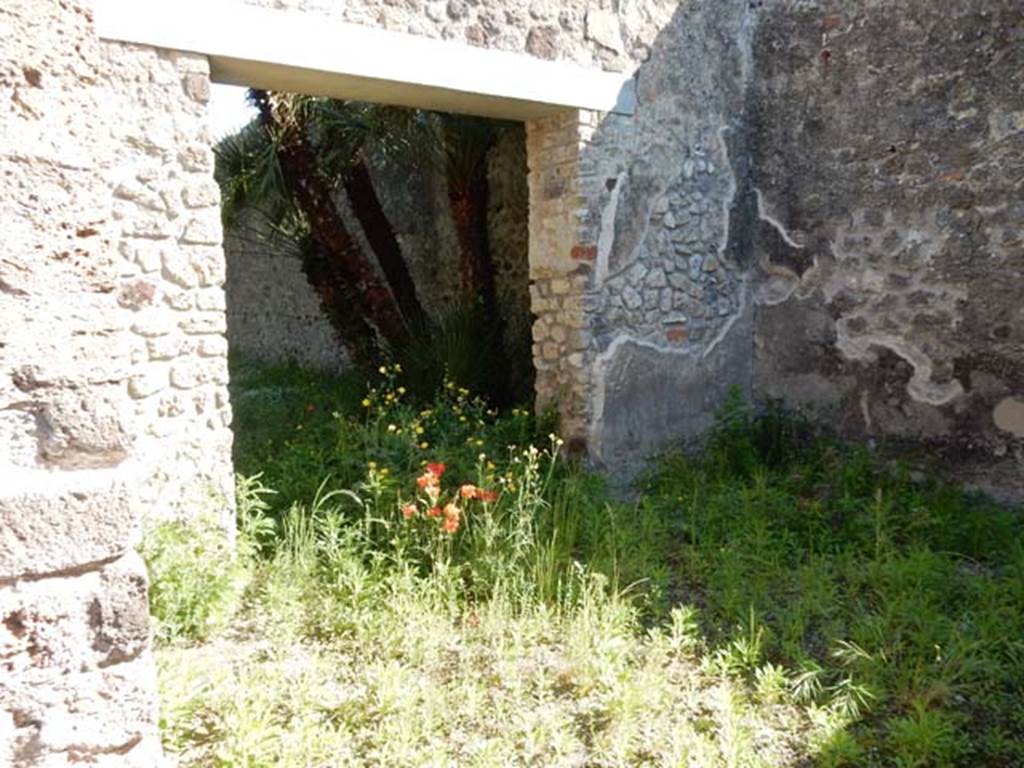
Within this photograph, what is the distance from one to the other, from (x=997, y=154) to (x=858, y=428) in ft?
5.56

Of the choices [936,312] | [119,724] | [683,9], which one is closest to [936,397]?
[936,312]

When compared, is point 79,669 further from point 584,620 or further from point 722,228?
point 722,228

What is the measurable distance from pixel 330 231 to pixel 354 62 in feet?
8.70

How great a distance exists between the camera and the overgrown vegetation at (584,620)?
8.36 ft

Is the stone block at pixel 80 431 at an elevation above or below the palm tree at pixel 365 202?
below

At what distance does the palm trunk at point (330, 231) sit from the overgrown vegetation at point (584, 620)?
5.68ft

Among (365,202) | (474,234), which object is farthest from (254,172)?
(474,234)

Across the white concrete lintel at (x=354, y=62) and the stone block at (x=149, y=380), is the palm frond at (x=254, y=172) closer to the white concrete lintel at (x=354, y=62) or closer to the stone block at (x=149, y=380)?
the white concrete lintel at (x=354, y=62)

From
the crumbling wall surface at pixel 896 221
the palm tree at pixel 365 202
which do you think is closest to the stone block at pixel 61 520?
the palm tree at pixel 365 202

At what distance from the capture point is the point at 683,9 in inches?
199

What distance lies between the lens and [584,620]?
3.11m

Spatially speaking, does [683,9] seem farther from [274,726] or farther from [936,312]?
[274,726]

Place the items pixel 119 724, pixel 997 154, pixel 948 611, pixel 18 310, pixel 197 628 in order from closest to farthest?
pixel 18 310
pixel 119 724
pixel 197 628
pixel 948 611
pixel 997 154

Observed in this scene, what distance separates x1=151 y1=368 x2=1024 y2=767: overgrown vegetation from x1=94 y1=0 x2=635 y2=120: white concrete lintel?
1.75 metres
